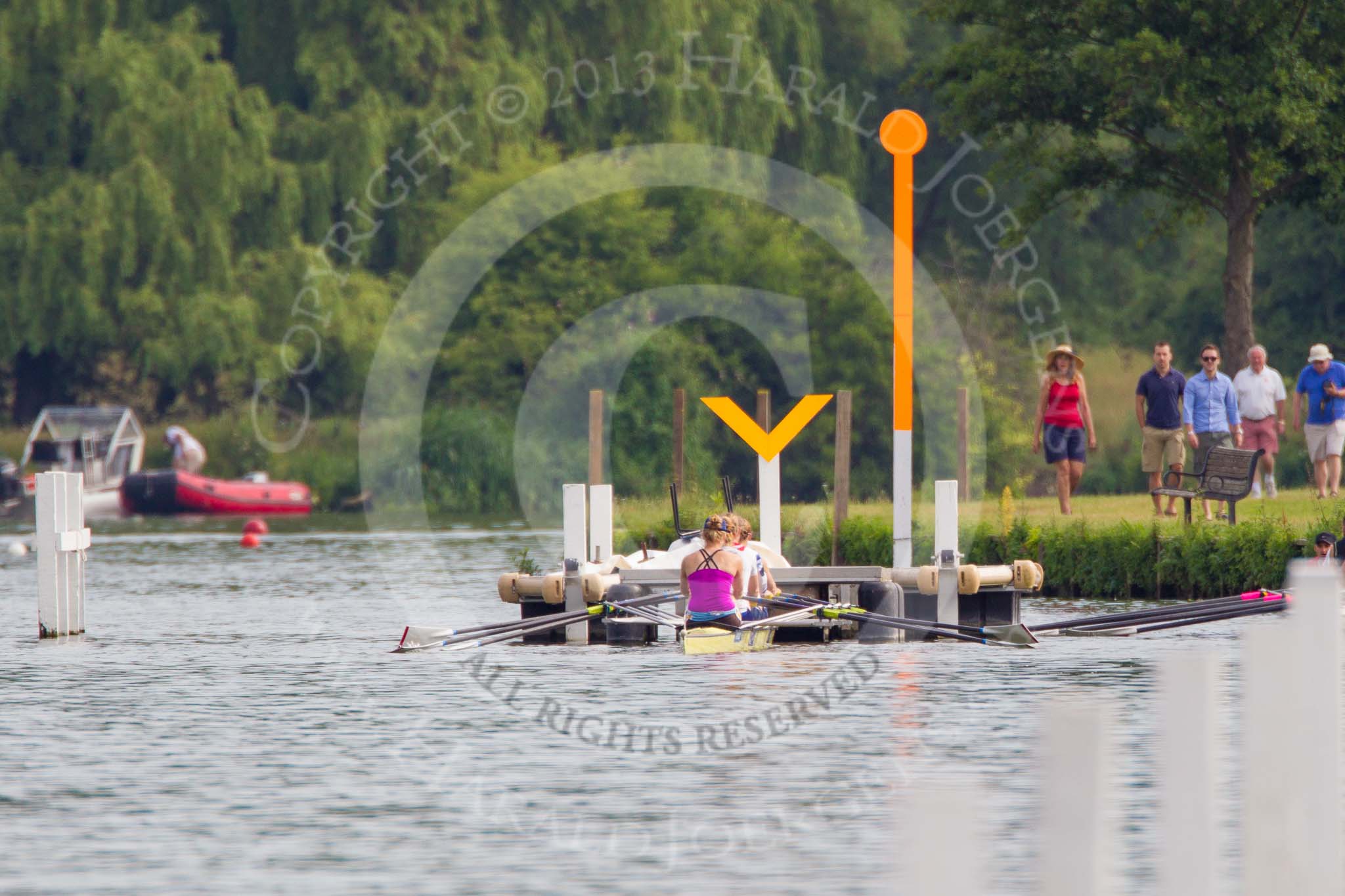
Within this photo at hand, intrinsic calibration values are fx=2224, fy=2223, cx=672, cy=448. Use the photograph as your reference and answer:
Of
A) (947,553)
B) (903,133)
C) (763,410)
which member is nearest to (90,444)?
(763,410)

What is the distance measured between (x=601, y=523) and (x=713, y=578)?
399 cm

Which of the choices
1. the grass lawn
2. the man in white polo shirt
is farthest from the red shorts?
the grass lawn

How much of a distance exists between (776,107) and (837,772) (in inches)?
1673

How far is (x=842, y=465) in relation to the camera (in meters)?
27.3

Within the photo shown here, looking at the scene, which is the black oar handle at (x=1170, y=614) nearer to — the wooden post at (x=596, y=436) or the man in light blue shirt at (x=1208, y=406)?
the man in light blue shirt at (x=1208, y=406)

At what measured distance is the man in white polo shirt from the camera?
93.0 feet

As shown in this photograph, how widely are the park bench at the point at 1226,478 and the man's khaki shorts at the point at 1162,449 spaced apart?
4.55 ft

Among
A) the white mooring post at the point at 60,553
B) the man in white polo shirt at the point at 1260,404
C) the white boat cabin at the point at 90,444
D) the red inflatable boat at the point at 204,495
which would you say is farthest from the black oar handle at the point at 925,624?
the white boat cabin at the point at 90,444

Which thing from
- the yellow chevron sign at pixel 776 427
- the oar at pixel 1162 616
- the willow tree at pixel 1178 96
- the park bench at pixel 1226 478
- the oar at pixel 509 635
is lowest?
the oar at pixel 509 635

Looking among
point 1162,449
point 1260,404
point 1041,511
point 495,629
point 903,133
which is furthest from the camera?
point 1041,511

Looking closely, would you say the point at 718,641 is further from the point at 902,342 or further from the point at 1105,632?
the point at 902,342

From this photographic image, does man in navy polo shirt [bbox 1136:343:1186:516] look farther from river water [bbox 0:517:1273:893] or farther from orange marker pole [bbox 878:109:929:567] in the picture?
orange marker pole [bbox 878:109:929:567]

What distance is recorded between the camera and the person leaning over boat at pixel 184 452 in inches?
2087

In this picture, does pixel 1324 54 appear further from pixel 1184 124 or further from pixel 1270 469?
pixel 1270 469
